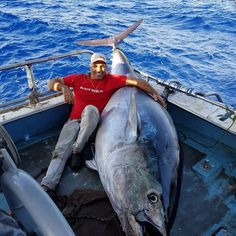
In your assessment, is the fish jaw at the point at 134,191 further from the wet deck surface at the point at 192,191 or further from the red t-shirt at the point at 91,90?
the red t-shirt at the point at 91,90

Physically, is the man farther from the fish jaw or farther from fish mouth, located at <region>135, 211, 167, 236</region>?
fish mouth, located at <region>135, 211, 167, 236</region>

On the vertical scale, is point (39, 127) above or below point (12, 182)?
below

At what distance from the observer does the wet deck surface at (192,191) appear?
3332 mm

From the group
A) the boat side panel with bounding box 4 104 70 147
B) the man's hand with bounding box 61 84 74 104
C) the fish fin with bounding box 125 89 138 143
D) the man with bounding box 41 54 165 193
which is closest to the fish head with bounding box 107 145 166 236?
the fish fin with bounding box 125 89 138 143

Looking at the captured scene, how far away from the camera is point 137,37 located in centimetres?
1167

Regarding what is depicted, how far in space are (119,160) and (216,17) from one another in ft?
40.0

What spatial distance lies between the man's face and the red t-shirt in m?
0.07

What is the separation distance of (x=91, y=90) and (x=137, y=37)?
771 cm

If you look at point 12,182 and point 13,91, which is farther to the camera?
point 13,91

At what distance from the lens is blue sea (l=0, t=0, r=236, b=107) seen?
8.98 metres

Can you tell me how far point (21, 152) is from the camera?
13.9ft

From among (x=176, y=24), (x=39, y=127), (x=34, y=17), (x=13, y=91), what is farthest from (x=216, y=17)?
(x=39, y=127)

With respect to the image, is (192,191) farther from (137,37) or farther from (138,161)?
(137,37)

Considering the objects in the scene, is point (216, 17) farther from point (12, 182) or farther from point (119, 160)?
point (12, 182)
